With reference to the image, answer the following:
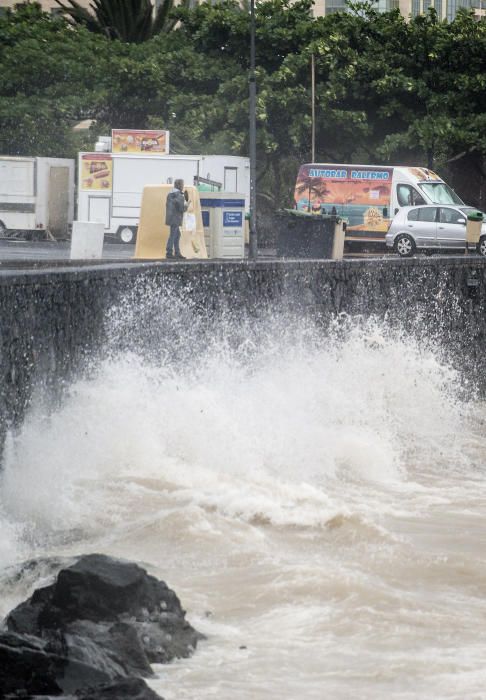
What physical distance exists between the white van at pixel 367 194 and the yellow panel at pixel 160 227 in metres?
10.6

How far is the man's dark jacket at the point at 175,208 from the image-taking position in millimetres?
22734

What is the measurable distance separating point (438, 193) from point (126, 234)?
7.87 metres

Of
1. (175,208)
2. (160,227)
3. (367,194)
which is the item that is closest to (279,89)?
(367,194)

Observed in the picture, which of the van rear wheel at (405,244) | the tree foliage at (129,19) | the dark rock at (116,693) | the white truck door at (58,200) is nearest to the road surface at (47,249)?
the white truck door at (58,200)

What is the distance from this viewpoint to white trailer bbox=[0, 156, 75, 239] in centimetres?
3688

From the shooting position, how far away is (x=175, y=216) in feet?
74.6

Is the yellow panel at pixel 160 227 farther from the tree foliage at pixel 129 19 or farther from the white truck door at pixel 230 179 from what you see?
the tree foliage at pixel 129 19

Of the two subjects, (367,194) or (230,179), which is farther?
(230,179)

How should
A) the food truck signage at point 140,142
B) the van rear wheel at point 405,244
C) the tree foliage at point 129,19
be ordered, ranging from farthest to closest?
the tree foliage at point 129,19
the food truck signage at point 140,142
the van rear wheel at point 405,244

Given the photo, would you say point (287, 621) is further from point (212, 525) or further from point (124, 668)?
point (212, 525)

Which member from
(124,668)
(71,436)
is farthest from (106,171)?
(124,668)

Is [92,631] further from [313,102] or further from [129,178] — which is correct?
[313,102]

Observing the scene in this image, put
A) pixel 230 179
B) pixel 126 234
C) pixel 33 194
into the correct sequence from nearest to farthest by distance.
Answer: pixel 230 179 → pixel 126 234 → pixel 33 194

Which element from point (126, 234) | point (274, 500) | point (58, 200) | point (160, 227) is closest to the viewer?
point (274, 500)
